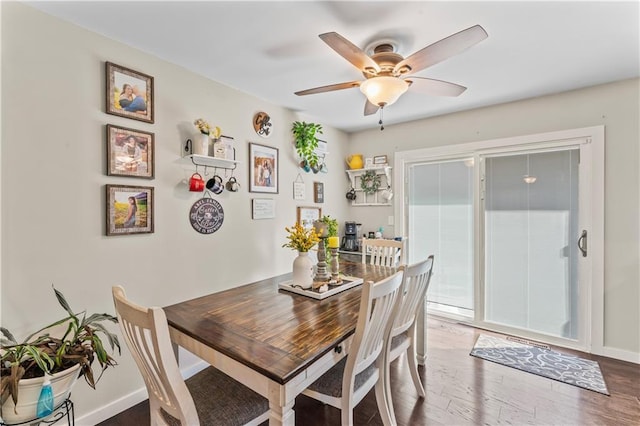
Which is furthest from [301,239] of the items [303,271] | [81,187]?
[81,187]

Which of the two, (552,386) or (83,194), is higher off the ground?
(83,194)

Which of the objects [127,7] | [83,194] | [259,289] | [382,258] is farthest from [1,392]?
[382,258]

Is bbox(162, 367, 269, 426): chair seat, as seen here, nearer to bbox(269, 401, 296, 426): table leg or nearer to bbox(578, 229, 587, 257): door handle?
bbox(269, 401, 296, 426): table leg

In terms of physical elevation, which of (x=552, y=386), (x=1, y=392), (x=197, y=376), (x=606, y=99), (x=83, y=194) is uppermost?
(x=606, y=99)

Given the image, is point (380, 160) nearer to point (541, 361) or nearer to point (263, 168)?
point (263, 168)

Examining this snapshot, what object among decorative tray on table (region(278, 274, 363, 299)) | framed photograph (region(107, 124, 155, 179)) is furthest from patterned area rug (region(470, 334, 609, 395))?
framed photograph (region(107, 124, 155, 179))

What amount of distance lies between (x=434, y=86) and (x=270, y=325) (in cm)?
175

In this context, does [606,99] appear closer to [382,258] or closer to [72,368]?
[382,258]

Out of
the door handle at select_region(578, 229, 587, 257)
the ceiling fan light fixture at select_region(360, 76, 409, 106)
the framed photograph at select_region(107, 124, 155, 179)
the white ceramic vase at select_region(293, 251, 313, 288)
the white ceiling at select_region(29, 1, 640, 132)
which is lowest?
the white ceramic vase at select_region(293, 251, 313, 288)

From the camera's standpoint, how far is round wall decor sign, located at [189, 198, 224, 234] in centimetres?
228

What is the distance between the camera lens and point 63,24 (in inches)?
65.1

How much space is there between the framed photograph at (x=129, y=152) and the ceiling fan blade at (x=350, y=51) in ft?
4.52

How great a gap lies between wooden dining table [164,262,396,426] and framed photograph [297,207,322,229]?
1.43m

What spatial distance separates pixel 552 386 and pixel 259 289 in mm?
2242
